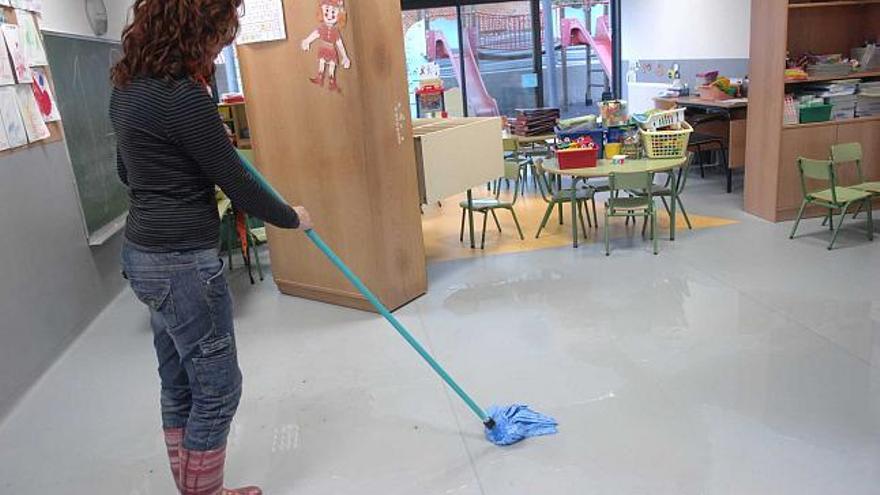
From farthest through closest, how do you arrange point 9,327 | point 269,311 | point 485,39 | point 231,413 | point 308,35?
point 485,39 < point 269,311 < point 308,35 < point 9,327 < point 231,413

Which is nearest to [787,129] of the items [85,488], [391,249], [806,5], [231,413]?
[806,5]

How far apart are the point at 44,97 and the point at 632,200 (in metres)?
4.06

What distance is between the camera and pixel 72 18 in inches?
185

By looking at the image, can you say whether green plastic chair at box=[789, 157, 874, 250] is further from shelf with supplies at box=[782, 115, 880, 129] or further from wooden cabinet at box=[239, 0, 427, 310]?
wooden cabinet at box=[239, 0, 427, 310]

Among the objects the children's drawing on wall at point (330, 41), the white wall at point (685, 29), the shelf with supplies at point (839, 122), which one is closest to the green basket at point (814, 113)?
the shelf with supplies at point (839, 122)

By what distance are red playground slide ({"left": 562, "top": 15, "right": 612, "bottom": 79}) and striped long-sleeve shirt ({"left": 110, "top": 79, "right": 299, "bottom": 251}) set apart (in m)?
9.00

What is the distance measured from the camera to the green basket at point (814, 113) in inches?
206

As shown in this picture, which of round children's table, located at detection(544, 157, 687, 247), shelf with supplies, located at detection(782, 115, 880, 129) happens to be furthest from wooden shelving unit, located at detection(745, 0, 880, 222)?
round children's table, located at detection(544, 157, 687, 247)

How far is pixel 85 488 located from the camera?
2480mm

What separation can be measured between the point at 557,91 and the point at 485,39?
141cm

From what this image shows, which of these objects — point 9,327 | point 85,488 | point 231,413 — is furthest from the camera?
point 9,327

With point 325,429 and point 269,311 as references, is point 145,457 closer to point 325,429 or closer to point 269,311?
point 325,429

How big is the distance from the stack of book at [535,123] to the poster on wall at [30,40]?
424cm

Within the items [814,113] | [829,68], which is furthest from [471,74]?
[814,113]
